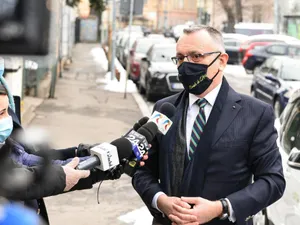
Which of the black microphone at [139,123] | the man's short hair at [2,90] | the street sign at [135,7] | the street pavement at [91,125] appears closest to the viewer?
the man's short hair at [2,90]

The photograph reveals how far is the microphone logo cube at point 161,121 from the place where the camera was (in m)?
2.48

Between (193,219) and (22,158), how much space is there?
76cm

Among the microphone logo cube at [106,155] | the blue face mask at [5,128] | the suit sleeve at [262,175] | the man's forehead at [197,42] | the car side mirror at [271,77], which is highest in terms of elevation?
the man's forehead at [197,42]

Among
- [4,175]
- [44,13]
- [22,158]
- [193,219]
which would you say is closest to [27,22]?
[44,13]

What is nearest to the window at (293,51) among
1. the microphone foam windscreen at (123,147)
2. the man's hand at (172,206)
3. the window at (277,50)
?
the window at (277,50)

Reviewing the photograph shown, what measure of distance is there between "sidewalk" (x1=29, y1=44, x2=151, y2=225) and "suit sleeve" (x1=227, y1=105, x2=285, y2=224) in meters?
0.80

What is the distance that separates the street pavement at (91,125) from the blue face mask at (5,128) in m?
0.13

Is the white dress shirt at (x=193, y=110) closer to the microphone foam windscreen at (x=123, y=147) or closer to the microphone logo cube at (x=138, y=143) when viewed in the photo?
the microphone logo cube at (x=138, y=143)

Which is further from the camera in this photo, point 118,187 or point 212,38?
point 118,187

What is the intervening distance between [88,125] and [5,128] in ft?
34.2

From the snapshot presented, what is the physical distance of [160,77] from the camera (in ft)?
54.0

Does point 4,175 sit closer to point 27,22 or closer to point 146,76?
point 27,22

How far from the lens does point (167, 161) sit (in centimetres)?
278

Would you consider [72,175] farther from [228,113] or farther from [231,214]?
[228,113]
